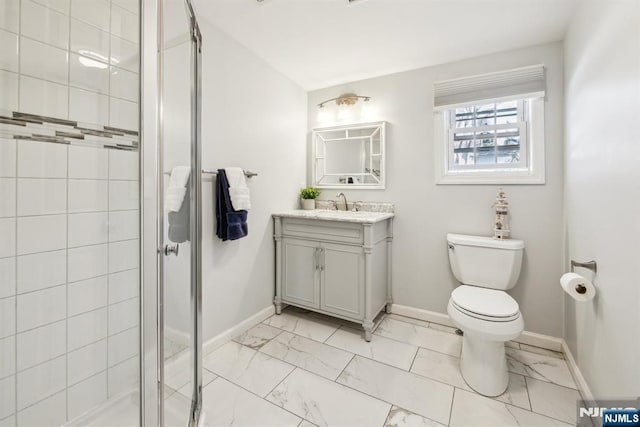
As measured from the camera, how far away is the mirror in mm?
2572

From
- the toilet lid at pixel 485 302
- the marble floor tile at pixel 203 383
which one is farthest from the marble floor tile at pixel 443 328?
the marble floor tile at pixel 203 383

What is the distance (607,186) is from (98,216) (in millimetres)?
2261

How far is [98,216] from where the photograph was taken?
1.31 metres

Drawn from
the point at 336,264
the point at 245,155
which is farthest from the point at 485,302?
the point at 245,155

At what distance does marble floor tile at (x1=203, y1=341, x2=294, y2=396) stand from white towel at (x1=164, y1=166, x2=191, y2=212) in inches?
43.0

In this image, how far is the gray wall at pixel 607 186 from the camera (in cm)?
101

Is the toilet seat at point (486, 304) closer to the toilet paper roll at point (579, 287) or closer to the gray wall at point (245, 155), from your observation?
the toilet paper roll at point (579, 287)

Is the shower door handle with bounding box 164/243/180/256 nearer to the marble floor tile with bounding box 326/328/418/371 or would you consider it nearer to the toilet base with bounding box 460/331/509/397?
the marble floor tile with bounding box 326/328/418/371

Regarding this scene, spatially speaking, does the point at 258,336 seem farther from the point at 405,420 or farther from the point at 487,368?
the point at 487,368

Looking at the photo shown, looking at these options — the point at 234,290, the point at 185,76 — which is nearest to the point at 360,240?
the point at 234,290

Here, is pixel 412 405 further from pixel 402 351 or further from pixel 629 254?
pixel 629 254

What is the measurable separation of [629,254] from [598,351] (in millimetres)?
603

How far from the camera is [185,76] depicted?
4.25ft

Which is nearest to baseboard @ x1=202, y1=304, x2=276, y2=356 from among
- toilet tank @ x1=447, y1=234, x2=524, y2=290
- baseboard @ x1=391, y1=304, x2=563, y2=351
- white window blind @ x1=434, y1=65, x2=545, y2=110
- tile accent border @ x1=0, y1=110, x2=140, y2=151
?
baseboard @ x1=391, y1=304, x2=563, y2=351
